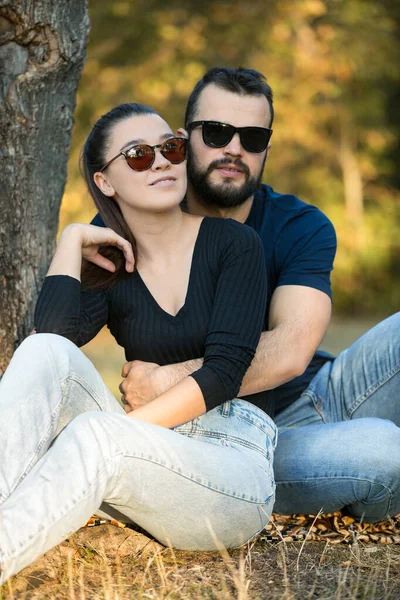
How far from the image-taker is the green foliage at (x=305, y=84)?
1412 centimetres

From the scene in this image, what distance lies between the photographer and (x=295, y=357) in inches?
133

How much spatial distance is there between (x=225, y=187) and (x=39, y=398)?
5.11ft

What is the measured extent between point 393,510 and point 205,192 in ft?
5.55

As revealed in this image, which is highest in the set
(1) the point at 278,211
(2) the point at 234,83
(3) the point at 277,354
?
(2) the point at 234,83

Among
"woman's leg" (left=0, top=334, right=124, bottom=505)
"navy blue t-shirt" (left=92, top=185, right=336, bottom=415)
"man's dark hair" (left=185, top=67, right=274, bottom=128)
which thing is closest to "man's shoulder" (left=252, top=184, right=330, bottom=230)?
"navy blue t-shirt" (left=92, top=185, right=336, bottom=415)

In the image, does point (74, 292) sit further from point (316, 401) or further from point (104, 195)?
point (316, 401)

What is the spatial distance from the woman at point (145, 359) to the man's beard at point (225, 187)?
1.69 ft

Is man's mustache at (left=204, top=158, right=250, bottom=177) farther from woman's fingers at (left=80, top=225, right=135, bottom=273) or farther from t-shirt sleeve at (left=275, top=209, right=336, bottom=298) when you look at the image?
woman's fingers at (left=80, top=225, right=135, bottom=273)

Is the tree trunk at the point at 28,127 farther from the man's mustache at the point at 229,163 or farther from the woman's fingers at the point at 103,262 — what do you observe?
the man's mustache at the point at 229,163

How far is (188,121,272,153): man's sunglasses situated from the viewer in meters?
3.83

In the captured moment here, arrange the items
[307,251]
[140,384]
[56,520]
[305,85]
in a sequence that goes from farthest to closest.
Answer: [305,85] → [307,251] → [140,384] → [56,520]

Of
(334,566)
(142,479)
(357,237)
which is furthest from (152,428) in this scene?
(357,237)

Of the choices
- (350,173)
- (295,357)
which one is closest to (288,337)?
(295,357)

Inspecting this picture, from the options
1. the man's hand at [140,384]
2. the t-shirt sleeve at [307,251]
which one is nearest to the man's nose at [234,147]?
the t-shirt sleeve at [307,251]
